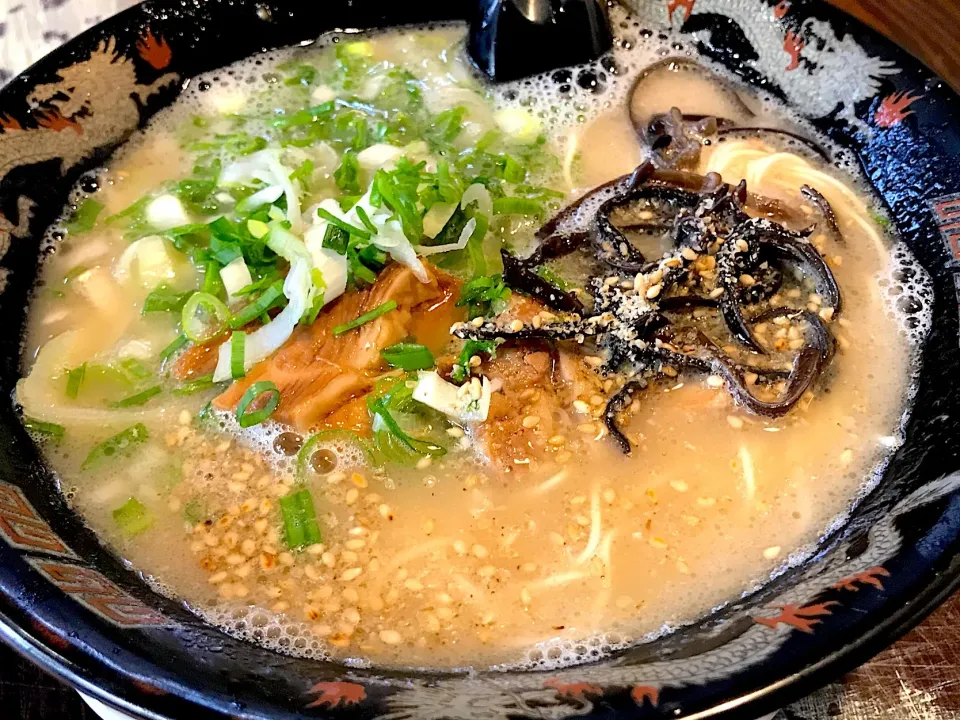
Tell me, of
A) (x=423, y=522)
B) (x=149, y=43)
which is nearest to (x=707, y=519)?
(x=423, y=522)

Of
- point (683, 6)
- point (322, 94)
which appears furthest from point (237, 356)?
point (683, 6)

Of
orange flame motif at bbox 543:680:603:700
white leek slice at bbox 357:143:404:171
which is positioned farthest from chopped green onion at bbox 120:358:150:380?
orange flame motif at bbox 543:680:603:700

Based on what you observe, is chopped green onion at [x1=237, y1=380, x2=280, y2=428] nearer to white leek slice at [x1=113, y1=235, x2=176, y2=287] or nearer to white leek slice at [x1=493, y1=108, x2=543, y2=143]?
white leek slice at [x1=113, y1=235, x2=176, y2=287]

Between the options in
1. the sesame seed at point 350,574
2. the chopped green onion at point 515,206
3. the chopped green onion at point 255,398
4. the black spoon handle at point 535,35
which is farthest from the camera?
the black spoon handle at point 535,35

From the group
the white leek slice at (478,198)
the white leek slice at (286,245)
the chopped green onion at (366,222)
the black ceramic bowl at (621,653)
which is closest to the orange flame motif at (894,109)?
the black ceramic bowl at (621,653)

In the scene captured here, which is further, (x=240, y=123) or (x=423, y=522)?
(x=240, y=123)

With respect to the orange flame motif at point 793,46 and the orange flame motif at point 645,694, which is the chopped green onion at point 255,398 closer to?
the orange flame motif at point 645,694

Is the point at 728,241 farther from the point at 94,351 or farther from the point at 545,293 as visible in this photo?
the point at 94,351
